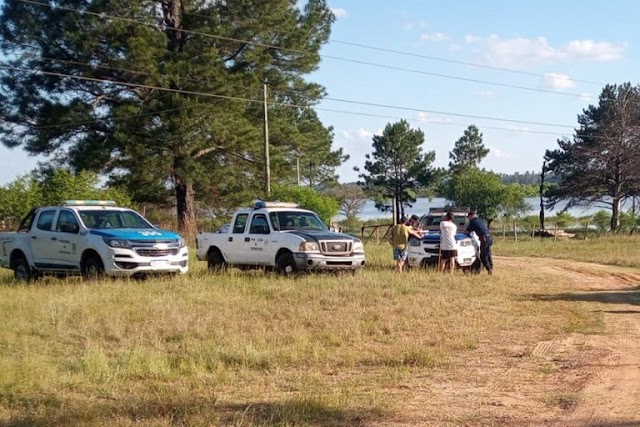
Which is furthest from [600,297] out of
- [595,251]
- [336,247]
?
[595,251]

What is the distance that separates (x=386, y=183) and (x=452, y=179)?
10207 millimetres

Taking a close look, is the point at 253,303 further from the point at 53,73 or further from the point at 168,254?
the point at 53,73

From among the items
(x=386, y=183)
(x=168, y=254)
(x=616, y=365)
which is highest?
(x=386, y=183)

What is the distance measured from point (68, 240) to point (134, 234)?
162cm

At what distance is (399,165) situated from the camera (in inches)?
3103

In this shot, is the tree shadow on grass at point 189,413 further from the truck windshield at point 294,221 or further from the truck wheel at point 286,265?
the truck windshield at point 294,221

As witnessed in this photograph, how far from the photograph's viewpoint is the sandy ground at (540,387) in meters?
6.11

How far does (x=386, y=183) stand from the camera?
7931 cm

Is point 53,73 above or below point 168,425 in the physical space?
above

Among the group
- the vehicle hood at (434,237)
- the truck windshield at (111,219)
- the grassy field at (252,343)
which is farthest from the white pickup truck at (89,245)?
the vehicle hood at (434,237)

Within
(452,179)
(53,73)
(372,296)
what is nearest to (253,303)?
(372,296)

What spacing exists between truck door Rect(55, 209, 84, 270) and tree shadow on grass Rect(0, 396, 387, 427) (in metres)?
9.62

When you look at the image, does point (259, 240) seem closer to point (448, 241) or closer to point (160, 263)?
point (160, 263)

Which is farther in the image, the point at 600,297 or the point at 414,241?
the point at 414,241
